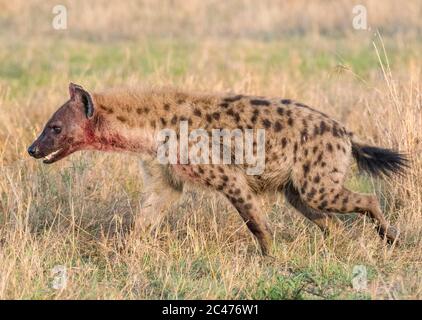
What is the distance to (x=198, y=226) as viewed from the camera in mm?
7312

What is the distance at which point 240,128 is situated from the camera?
271 inches

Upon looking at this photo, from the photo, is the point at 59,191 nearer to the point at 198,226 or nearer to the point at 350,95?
the point at 198,226

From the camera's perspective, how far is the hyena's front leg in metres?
7.06

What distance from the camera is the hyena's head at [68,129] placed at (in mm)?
6863

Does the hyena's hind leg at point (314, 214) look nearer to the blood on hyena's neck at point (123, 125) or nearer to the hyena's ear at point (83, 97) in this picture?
the blood on hyena's neck at point (123, 125)

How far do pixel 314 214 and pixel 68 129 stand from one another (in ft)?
5.89

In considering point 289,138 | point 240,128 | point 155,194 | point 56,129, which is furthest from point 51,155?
point 289,138

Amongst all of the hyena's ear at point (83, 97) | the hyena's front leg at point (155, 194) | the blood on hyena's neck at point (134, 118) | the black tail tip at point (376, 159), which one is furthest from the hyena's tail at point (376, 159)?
the hyena's ear at point (83, 97)

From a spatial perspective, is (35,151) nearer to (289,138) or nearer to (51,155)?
(51,155)

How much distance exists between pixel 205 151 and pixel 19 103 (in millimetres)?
4353

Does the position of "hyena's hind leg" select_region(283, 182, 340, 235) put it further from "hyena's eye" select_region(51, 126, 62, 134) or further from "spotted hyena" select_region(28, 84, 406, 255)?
"hyena's eye" select_region(51, 126, 62, 134)

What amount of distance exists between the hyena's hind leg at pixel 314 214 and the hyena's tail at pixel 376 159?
16.2 inches
